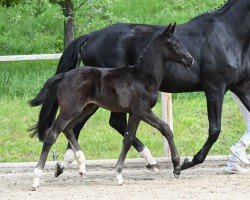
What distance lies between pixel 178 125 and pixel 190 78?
280 centimetres

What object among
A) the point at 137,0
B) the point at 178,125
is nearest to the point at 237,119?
the point at 178,125

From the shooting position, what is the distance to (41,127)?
9.42m

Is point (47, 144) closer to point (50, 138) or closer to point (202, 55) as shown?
point (50, 138)

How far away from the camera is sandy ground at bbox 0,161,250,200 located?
828cm

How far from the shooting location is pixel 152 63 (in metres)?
9.05

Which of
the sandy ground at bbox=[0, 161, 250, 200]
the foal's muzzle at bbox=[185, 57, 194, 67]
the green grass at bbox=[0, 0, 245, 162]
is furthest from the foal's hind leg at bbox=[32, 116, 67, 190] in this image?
the green grass at bbox=[0, 0, 245, 162]

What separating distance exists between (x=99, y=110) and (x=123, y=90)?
4096 mm

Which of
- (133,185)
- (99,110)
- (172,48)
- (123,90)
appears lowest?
(99,110)

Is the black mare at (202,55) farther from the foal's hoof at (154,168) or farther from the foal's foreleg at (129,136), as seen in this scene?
the foal's foreleg at (129,136)

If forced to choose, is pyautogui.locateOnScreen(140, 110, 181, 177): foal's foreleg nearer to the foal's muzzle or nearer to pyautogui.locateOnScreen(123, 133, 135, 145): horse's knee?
pyautogui.locateOnScreen(123, 133, 135, 145): horse's knee

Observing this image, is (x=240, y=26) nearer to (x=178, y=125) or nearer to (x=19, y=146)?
(x=178, y=125)

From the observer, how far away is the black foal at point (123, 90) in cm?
890

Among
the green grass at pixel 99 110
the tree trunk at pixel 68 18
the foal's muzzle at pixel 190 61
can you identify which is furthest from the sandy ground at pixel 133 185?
the tree trunk at pixel 68 18

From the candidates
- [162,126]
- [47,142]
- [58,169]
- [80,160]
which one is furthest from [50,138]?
[162,126]
